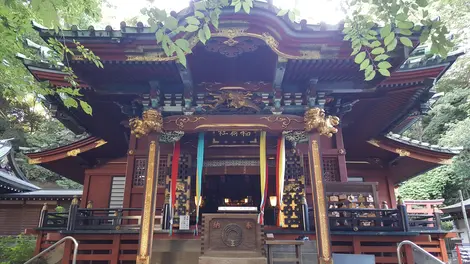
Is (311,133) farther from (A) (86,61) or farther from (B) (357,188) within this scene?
(A) (86,61)

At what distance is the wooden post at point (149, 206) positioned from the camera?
5855 millimetres

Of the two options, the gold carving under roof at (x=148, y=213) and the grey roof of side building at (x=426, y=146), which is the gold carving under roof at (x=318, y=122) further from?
the grey roof of side building at (x=426, y=146)

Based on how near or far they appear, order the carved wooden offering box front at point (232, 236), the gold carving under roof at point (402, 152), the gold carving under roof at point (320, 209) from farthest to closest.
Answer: the gold carving under roof at point (402, 152) < the gold carving under roof at point (320, 209) < the carved wooden offering box front at point (232, 236)

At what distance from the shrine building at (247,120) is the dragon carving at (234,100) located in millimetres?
35

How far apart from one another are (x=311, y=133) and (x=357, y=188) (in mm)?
2327

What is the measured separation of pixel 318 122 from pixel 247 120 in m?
1.47

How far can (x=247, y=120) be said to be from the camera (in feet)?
22.4

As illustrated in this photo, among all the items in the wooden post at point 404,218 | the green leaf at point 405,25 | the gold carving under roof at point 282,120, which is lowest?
the wooden post at point 404,218

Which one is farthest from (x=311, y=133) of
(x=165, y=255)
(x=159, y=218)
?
(x=159, y=218)

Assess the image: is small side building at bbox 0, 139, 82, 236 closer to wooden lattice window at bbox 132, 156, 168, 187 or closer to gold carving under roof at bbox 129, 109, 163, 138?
wooden lattice window at bbox 132, 156, 168, 187

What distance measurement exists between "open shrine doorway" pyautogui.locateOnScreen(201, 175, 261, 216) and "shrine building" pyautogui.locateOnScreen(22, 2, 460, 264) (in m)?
4.23

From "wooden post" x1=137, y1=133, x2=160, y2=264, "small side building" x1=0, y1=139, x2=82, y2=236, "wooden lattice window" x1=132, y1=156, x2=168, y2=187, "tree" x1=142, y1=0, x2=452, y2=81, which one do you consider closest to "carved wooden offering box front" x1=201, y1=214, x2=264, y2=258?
"wooden post" x1=137, y1=133, x2=160, y2=264

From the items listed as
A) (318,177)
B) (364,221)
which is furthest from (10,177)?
(364,221)

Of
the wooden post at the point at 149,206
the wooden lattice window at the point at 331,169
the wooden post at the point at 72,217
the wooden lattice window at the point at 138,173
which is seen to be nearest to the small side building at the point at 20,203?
the wooden lattice window at the point at 138,173
